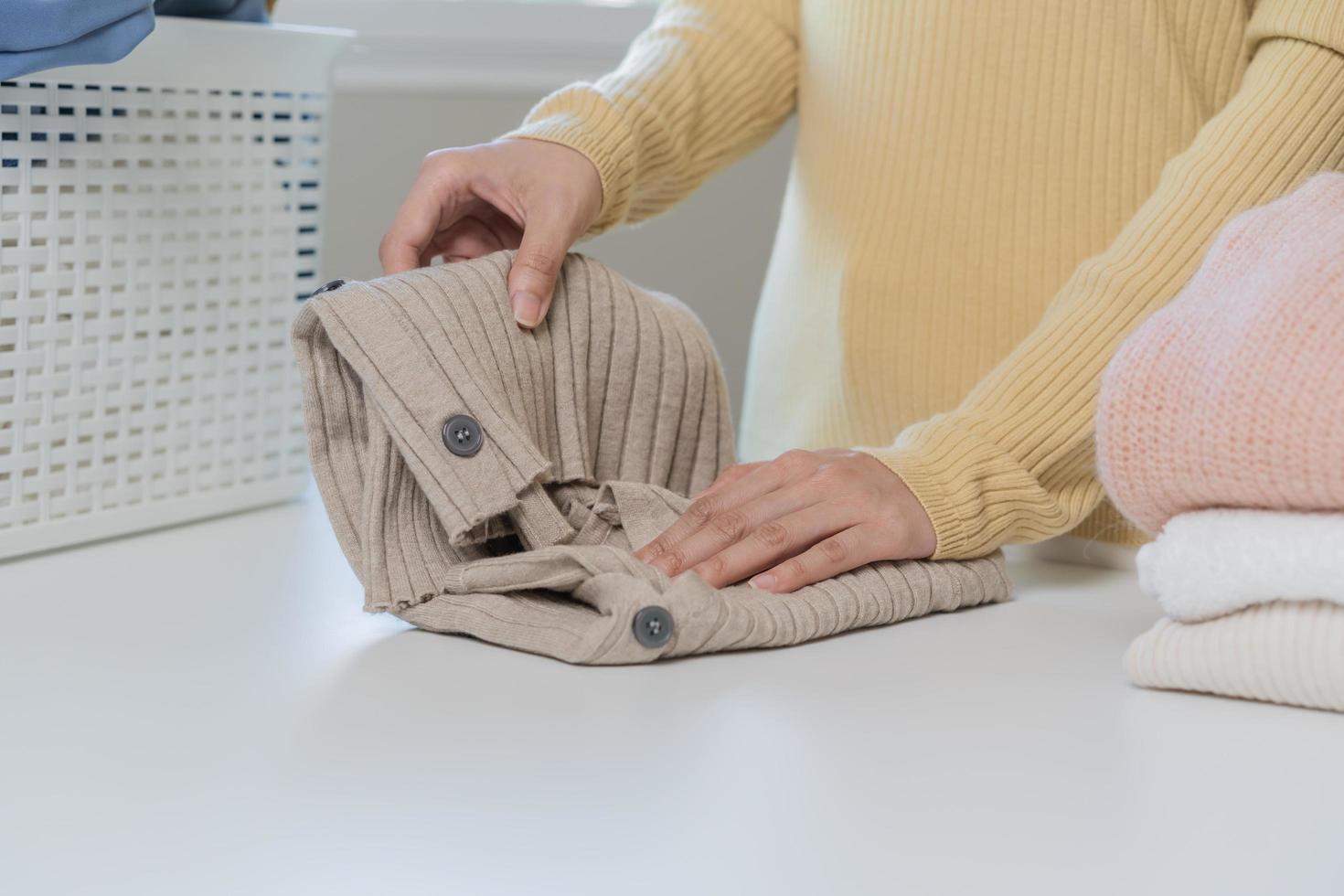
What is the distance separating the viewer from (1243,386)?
1.68 feet

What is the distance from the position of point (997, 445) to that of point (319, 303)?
13.9 inches

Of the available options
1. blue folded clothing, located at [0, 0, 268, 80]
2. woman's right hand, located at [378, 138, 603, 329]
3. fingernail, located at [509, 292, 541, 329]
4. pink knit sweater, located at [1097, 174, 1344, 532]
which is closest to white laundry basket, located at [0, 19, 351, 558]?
blue folded clothing, located at [0, 0, 268, 80]

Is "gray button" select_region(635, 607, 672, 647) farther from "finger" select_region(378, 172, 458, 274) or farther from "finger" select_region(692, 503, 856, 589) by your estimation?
"finger" select_region(378, 172, 458, 274)

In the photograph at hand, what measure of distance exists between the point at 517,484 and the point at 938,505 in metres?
0.21

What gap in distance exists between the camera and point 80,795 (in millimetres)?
461

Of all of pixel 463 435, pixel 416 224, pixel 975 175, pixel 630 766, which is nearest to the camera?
pixel 630 766

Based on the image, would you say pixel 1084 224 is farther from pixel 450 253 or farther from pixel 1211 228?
pixel 450 253

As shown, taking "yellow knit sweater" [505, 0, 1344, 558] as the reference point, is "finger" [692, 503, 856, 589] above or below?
below

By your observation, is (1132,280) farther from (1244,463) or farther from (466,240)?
(466,240)

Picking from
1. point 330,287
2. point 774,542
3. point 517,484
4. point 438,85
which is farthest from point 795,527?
point 438,85

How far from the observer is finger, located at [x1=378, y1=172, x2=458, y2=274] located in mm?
789

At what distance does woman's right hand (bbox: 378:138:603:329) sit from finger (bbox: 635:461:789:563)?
0.17 meters

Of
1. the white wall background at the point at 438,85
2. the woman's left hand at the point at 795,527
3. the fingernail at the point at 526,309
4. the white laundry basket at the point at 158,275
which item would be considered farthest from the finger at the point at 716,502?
the white wall background at the point at 438,85

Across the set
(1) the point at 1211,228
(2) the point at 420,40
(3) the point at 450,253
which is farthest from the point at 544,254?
(2) the point at 420,40
